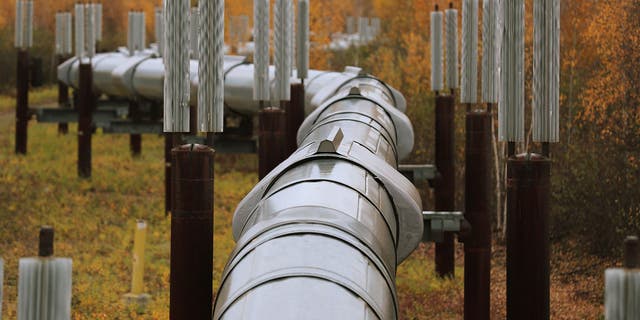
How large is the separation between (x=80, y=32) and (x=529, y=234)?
54.7 feet

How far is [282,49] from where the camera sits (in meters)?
12.3

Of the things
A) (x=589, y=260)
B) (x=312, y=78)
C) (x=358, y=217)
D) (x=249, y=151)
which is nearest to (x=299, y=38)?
(x=249, y=151)

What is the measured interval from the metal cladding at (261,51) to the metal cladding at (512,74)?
452 cm

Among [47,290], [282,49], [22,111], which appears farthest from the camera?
[22,111]

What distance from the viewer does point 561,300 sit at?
14.2 m

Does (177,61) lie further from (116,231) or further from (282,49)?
(116,231)

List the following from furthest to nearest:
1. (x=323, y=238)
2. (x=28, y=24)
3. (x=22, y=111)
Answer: (x=28, y=24)
(x=22, y=111)
(x=323, y=238)

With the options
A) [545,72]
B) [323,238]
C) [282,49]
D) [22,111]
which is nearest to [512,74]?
[545,72]

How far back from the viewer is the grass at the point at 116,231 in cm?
1311

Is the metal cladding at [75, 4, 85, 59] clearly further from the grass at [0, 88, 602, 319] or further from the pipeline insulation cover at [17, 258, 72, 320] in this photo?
the pipeline insulation cover at [17, 258, 72, 320]

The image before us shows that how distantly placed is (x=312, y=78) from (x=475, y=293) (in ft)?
21.9

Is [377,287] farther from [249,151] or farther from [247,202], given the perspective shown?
[249,151]

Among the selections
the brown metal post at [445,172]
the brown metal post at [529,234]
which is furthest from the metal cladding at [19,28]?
the brown metal post at [529,234]

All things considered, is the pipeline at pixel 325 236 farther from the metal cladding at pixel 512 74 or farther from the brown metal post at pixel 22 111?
the brown metal post at pixel 22 111
